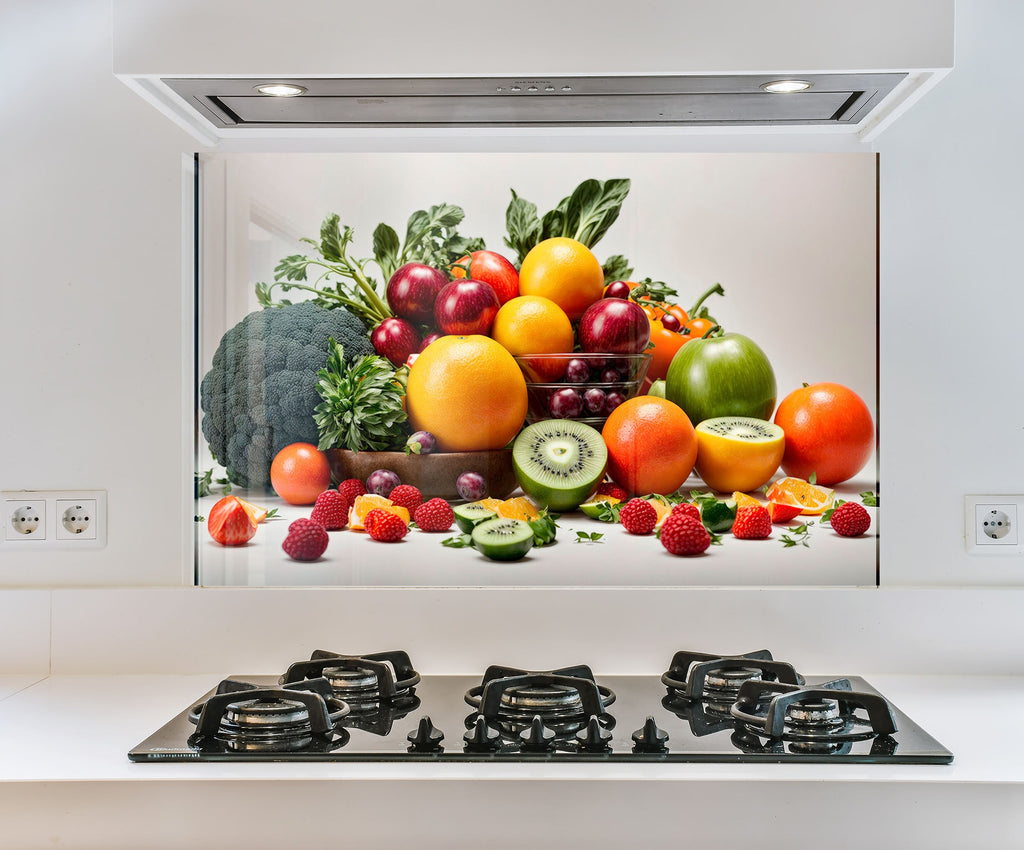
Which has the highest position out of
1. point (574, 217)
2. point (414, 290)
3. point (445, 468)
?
point (574, 217)

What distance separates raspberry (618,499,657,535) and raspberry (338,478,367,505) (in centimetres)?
37

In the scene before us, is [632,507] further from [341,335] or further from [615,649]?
[341,335]

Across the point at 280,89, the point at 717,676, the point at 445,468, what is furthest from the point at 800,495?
the point at 280,89

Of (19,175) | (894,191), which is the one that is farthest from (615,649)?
(19,175)

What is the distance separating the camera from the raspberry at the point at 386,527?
122 centimetres

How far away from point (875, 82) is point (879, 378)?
424mm

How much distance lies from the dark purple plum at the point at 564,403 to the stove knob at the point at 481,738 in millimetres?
438

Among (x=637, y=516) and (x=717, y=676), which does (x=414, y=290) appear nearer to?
(x=637, y=516)

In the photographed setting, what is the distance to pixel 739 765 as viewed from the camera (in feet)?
2.88

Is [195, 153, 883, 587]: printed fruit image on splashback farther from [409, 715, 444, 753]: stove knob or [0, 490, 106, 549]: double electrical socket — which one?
[409, 715, 444, 753]: stove knob

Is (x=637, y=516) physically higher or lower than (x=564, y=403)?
lower

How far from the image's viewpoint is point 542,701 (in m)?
1.00

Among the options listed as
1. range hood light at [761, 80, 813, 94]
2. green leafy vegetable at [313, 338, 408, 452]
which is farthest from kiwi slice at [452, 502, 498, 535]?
range hood light at [761, 80, 813, 94]

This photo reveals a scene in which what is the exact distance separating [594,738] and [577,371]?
507 mm
